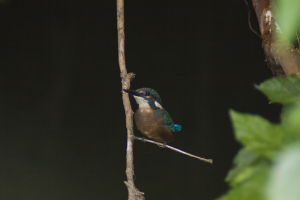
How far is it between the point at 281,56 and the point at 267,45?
0.08 metres

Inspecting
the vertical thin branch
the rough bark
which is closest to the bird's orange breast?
the vertical thin branch

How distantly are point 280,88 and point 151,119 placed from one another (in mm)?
910

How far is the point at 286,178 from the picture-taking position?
0.15 meters

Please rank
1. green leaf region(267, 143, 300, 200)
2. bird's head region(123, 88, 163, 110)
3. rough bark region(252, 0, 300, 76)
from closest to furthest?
green leaf region(267, 143, 300, 200), rough bark region(252, 0, 300, 76), bird's head region(123, 88, 163, 110)

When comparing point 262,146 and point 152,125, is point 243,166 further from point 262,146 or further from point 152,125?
point 152,125

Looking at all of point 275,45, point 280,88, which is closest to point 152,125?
point 275,45

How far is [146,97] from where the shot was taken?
113cm

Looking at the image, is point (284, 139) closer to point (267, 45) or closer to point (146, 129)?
point (267, 45)

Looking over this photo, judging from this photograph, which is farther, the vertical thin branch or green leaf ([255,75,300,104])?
the vertical thin branch

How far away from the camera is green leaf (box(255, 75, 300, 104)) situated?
0.75 ft

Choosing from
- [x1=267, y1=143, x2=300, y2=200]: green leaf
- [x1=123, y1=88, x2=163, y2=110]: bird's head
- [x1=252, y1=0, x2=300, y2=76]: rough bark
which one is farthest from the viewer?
[x1=123, y1=88, x2=163, y2=110]: bird's head

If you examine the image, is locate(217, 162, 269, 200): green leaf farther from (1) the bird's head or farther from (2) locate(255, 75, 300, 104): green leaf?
(1) the bird's head

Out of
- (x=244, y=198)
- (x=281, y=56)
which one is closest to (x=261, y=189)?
(x=244, y=198)

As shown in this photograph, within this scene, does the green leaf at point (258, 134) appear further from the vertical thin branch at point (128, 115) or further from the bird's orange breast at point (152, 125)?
the bird's orange breast at point (152, 125)
